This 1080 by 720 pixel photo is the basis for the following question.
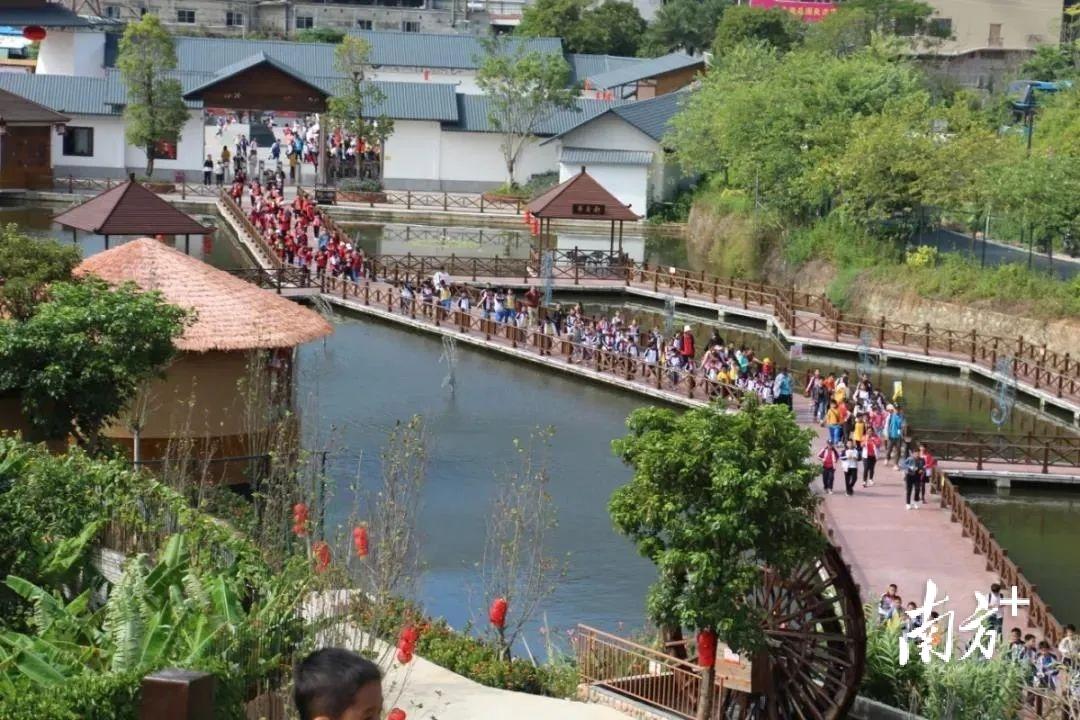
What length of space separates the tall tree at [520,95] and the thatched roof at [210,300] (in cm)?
3929

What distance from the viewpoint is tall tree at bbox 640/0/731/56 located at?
336 feet

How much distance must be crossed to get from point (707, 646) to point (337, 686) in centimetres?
1396

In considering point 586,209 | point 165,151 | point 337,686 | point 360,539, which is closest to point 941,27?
point 165,151

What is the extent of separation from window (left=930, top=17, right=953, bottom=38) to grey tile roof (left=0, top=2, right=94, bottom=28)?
42.2 meters

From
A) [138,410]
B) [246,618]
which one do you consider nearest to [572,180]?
[138,410]

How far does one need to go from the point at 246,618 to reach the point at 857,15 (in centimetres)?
8013

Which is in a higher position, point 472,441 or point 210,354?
point 210,354

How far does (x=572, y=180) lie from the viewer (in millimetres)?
55312

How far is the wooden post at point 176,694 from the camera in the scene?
26.6 ft

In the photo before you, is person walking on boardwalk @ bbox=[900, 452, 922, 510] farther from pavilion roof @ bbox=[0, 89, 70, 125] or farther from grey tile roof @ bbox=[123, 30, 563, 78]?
grey tile roof @ bbox=[123, 30, 563, 78]

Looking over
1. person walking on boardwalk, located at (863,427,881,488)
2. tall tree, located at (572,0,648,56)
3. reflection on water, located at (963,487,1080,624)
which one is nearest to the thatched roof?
person walking on boardwalk, located at (863,427,881,488)

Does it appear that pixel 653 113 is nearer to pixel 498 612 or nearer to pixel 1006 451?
pixel 1006 451

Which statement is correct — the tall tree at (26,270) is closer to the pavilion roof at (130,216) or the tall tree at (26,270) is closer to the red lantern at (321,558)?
the red lantern at (321,558)

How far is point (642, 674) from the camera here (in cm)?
2239
